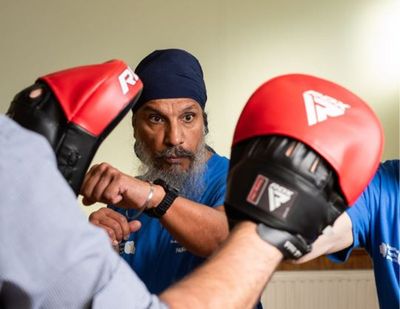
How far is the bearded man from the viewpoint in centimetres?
116

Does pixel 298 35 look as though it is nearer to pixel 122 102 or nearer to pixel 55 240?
pixel 122 102

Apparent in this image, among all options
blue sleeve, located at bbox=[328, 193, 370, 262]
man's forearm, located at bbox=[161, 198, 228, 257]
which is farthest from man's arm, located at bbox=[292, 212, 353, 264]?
man's forearm, located at bbox=[161, 198, 228, 257]

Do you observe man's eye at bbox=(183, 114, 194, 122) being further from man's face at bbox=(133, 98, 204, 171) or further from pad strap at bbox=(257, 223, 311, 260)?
pad strap at bbox=(257, 223, 311, 260)

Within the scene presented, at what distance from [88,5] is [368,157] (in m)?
2.32

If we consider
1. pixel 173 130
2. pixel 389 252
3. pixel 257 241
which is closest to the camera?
pixel 257 241

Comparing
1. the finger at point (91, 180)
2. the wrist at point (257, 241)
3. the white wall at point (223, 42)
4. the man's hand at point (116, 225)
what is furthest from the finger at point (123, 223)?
the white wall at point (223, 42)

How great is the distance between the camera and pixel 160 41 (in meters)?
2.70

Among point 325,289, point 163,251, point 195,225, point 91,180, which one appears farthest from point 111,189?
point 325,289

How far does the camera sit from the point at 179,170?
1.53 meters

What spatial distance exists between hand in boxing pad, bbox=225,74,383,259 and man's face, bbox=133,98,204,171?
2.73ft

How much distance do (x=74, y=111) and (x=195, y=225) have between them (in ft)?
1.94

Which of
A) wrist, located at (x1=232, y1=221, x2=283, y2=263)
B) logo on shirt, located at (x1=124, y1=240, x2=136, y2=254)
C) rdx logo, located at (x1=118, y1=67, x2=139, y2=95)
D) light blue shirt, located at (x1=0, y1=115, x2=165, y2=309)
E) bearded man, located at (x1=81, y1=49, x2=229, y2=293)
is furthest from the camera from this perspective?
logo on shirt, located at (x1=124, y1=240, x2=136, y2=254)

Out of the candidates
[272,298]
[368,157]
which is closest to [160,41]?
[272,298]

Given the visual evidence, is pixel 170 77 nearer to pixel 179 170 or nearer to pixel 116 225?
pixel 179 170
